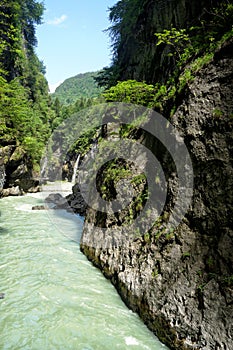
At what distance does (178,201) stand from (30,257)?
6354 millimetres

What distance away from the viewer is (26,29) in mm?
39969

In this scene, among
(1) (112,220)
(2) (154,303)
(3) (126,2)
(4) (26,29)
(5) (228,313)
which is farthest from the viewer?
(4) (26,29)

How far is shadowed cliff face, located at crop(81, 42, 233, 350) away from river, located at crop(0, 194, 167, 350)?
2.18ft

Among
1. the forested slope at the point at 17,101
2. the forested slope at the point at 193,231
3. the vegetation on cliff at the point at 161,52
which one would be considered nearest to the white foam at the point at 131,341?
the forested slope at the point at 193,231

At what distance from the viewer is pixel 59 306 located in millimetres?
5801

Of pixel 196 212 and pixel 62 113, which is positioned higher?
pixel 62 113

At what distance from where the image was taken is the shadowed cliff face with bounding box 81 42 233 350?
3.77 metres

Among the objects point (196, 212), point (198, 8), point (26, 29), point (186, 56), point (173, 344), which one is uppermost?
point (26, 29)

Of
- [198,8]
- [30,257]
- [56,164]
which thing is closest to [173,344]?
[30,257]

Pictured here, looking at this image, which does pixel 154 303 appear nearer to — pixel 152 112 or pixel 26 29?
pixel 152 112

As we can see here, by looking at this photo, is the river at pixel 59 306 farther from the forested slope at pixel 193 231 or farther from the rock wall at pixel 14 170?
the rock wall at pixel 14 170

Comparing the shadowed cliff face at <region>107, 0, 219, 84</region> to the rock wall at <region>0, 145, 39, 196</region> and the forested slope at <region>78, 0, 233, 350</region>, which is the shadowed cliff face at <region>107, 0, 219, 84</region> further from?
the rock wall at <region>0, 145, 39, 196</region>

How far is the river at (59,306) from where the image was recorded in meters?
4.70

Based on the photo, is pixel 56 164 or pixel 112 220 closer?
pixel 112 220
